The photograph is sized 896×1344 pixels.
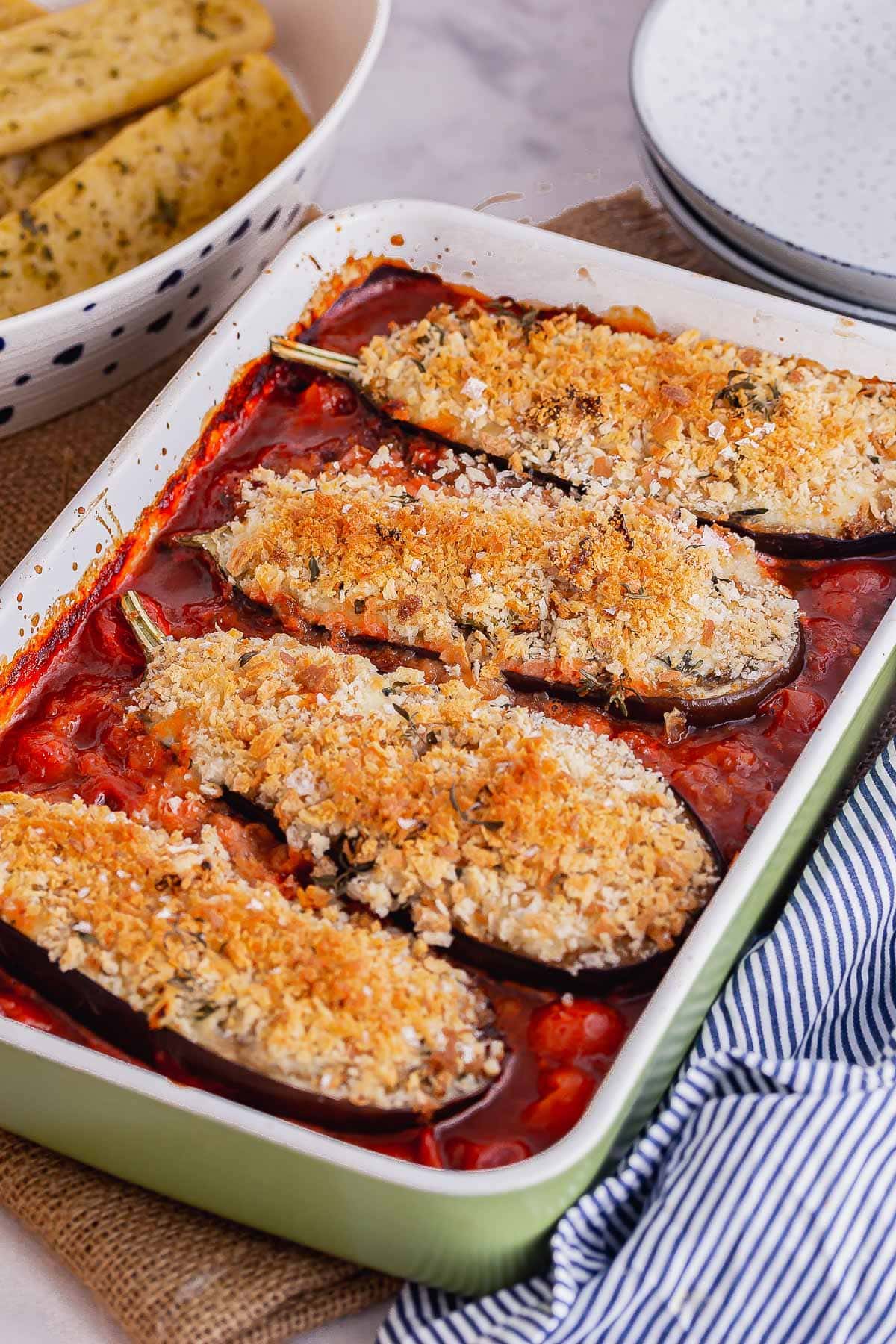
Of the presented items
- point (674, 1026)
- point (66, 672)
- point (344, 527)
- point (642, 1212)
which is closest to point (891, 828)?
point (674, 1026)

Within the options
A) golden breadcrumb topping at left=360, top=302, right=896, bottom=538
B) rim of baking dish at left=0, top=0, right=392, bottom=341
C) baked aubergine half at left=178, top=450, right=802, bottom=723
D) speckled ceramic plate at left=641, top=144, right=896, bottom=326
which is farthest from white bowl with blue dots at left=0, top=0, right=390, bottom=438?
speckled ceramic plate at left=641, top=144, right=896, bottom=326

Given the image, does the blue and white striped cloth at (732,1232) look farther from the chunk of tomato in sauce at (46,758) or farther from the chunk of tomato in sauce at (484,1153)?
the chunk of tomato in sauce at (46,758)

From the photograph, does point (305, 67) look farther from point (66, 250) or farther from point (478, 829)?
point (478, 829)

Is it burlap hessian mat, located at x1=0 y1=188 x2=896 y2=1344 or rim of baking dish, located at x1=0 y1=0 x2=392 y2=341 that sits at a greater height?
→ rim of baking dish, located at x1=0 y1=0 x2=392 y2=341

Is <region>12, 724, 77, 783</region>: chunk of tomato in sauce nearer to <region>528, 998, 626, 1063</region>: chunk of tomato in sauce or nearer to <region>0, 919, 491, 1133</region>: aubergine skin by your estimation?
<region>0, 919, 491, 1133</region>: aubergine skin

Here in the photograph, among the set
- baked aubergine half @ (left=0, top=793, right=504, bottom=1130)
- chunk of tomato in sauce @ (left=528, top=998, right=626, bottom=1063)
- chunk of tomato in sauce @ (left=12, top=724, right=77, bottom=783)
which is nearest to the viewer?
baked aubergine half @ (left=0, top=793, right=504, bottom=1130)

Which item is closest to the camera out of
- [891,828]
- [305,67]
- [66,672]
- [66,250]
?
[891,828]
